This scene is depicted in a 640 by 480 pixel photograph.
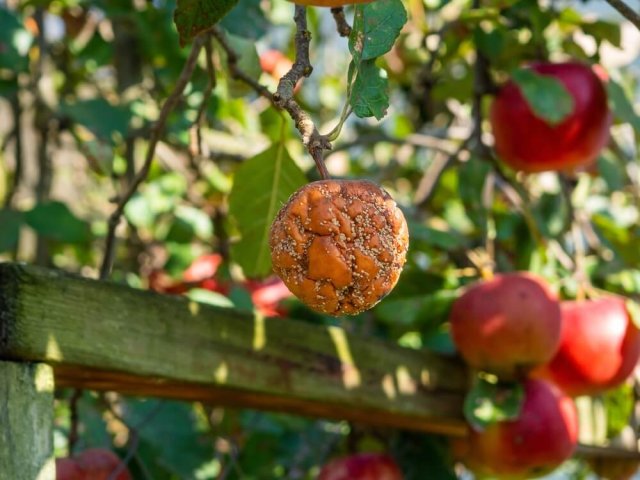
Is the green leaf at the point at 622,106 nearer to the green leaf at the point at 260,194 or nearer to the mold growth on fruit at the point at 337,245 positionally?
the green leaf at the point at 260,194

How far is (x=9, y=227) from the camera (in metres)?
1.58

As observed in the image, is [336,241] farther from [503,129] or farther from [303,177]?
[503,129]

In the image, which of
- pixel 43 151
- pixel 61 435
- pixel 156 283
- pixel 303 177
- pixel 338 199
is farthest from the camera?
pixel 156 283

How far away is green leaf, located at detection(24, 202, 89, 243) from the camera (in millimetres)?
1554

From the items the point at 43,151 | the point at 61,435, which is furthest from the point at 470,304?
the point at 43,151

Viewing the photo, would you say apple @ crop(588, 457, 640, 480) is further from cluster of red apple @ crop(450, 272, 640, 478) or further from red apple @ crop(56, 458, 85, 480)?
red apple @ crop(56, 458, 85, 480)

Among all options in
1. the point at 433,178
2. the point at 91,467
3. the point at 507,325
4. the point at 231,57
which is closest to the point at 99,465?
the point at 91,467

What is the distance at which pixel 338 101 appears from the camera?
2.39 meters

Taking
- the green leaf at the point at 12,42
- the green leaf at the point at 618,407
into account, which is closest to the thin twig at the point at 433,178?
the green leaf at the point at 618,407

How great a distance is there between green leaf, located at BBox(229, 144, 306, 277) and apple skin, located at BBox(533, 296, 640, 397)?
1.59 feet

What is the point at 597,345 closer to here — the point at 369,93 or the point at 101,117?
the point at 101,117

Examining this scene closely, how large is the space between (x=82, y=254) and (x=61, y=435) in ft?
1.62

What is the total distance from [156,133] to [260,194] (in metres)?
0.12

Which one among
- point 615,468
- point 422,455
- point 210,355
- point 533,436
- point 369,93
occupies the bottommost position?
point 615,468
